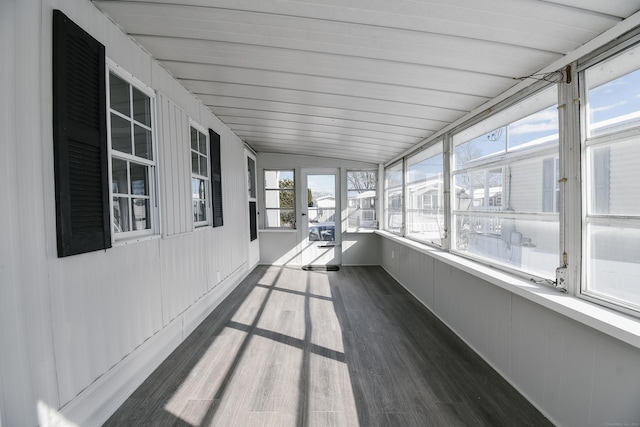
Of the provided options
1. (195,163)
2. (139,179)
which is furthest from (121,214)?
(195,163)

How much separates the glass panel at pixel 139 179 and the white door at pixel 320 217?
4078mm

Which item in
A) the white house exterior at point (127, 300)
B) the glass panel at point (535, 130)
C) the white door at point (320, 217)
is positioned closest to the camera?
the white house exterior at point (127, 300)

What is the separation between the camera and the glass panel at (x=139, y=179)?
218 cm

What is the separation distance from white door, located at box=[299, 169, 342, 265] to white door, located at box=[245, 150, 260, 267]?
1000 mm

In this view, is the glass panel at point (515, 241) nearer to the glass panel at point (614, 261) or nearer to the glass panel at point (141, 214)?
the glass panel at point (614, 261)

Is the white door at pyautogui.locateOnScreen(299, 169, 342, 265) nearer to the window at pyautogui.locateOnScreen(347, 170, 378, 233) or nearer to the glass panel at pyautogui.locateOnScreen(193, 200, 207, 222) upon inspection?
the window at pyautogui.locateOnScreen(347, 170, 378, 233)

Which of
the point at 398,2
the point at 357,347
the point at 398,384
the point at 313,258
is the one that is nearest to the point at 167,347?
the point at 357,347

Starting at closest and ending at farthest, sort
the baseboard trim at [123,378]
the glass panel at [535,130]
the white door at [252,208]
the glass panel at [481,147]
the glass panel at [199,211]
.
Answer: the baseboard trim at [123,378] → the glass panel at [535,130] → the glass panel at [481,147] → the glass panel at [199,211] → the white door at [252,208]

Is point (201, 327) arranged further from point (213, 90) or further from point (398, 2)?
point (398, 2)

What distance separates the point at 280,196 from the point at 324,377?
4.61 metres

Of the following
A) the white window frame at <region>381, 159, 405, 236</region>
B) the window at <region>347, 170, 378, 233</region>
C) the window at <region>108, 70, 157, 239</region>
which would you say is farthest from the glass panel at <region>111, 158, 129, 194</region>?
the window at <region>347, 170, 378, 233</region>

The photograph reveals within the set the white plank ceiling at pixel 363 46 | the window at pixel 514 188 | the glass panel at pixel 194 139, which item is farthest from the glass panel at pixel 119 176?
the window at pixel 514 188

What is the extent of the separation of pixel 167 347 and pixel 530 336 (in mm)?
2903

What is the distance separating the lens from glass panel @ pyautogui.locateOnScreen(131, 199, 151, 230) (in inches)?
86.9
